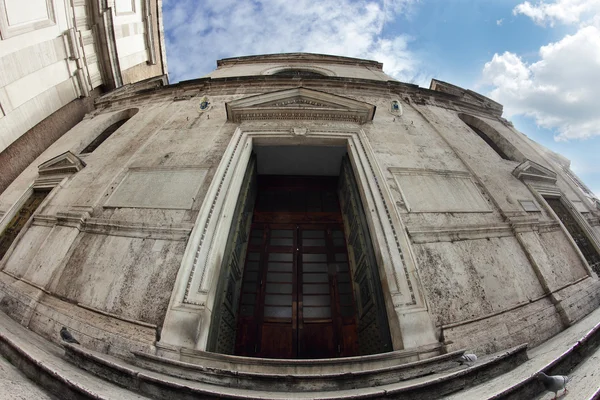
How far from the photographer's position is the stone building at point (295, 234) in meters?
2.90

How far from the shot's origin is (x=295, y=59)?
36.4 feet

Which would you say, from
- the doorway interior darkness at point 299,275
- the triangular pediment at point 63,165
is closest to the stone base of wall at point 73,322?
the doorway interior darkness at point 299,275

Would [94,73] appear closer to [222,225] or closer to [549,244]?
[222,225]

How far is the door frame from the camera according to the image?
8.78 ft

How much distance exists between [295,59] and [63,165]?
10.1 meters

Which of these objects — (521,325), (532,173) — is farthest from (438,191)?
(532,173)

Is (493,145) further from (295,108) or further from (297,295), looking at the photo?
(297,295)

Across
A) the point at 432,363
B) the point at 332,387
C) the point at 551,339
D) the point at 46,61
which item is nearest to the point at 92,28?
the point at 46,61

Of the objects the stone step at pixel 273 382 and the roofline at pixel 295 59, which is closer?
the stone step at pixel 273 382

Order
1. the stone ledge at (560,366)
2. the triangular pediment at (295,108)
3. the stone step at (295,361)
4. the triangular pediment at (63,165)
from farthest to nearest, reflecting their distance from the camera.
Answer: the triangular pediment at (295,108)
the triangular pediment at (63,165)
the stone step at (295,361)
the stone ledge at (560,366)

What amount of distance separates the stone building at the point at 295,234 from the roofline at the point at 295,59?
208 inches

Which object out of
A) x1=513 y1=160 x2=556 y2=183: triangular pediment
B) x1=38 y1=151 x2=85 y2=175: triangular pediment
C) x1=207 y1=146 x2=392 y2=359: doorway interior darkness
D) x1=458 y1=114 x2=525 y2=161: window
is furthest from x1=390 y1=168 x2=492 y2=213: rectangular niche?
x1=38 y1=151 x2=85 y2=175: triangular pediment

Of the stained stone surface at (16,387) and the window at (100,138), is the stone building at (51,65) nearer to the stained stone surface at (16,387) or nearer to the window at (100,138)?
the window at (100,138)

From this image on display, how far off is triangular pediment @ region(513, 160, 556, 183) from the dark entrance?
13.6 ft
